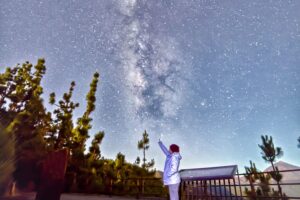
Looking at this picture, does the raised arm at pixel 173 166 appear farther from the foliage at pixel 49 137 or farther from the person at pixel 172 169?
the foliage at pixel 49 137

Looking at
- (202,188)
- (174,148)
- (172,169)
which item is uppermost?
(174,148)

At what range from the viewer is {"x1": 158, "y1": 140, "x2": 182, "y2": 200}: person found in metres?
3.85

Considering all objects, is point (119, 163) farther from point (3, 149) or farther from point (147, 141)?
point (3, 149)

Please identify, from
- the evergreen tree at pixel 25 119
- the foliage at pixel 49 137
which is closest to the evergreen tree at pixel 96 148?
the foliage at pixel 49 137

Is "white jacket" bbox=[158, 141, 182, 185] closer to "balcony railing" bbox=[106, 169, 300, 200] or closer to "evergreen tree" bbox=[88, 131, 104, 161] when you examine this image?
"balcony railing" bbox=[106, 169, 300, 200]

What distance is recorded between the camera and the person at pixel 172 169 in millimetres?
3852

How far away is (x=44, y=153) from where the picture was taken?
14148 millimetres

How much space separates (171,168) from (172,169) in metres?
0.03

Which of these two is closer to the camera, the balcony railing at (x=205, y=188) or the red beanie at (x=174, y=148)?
the red beanie at (x=174, y=148)

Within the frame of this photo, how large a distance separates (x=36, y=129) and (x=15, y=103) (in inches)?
141

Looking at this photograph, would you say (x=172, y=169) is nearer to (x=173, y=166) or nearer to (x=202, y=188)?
(x=173, y=166)

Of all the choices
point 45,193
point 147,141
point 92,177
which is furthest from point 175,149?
point 147,141

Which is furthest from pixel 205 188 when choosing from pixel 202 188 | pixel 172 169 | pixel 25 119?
pixel 25 119

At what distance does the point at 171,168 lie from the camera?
3949mm
